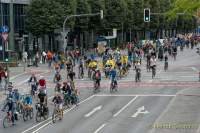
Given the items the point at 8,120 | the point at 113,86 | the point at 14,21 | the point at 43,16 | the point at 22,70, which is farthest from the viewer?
the point at 14,21

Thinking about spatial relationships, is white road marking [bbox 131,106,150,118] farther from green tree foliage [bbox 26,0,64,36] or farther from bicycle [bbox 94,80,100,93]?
green tree foliage [bbox 26,0,64,36]

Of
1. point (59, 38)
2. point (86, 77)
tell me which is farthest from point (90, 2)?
point (86, 77)

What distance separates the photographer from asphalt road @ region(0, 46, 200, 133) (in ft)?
89.9

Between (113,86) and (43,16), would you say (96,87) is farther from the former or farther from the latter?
(43,16)

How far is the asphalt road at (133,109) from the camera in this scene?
89.9 feet

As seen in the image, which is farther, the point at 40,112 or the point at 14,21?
the point at 14,21

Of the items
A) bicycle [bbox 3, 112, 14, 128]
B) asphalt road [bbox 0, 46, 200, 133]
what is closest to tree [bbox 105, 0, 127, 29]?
asphalt road [bbox 0, 46, 200, 133]

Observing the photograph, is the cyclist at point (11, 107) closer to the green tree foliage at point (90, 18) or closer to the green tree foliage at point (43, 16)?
the green tree foliage at point (90, 18)

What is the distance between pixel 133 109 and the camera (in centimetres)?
3384

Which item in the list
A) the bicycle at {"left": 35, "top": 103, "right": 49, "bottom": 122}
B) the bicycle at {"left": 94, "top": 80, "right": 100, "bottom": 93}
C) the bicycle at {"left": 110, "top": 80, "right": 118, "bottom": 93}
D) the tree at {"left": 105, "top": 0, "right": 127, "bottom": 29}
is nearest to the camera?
the bicycle at {"left": 35, "top": 103, "right": 49, "bottom": 122}

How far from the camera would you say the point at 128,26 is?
99312 millimetres

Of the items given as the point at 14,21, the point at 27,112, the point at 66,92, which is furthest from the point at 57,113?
the point at 14,21

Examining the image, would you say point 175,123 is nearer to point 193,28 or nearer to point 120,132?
point 120,132

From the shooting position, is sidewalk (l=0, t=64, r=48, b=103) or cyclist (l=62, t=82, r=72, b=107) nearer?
cyclist (l=62, t=82, r=72, b=107)
